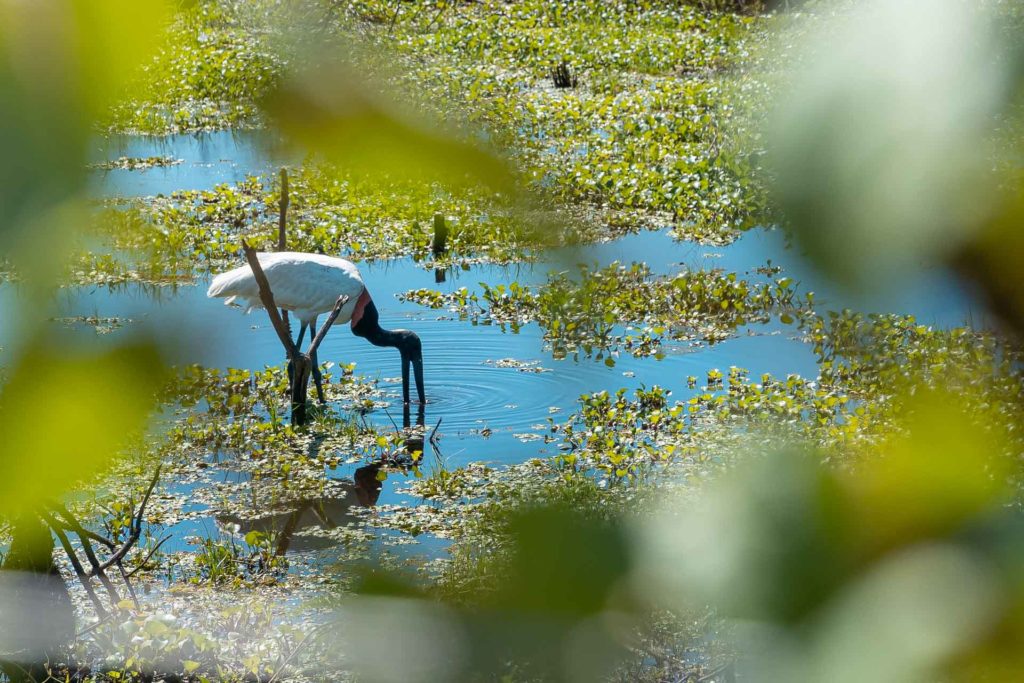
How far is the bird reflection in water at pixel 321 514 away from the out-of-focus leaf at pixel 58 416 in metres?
3.62

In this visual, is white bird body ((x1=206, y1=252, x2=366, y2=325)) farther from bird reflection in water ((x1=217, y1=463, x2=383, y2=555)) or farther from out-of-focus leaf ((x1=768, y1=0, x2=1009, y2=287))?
out-of-focus leaf ((x1=768, y1=0, x2=1009, y2=287))

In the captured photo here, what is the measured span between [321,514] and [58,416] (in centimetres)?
420

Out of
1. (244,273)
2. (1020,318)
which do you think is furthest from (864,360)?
(244,273)

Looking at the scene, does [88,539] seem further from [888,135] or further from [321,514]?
[888,135]

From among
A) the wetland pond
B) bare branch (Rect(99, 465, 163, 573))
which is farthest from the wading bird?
bare branch (Rect(99, 465, 163, 573))

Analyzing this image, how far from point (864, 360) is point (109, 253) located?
0.81 ft

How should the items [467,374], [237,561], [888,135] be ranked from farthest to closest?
[467,374]
[237,561]
[888,135]

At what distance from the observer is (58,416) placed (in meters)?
0.37

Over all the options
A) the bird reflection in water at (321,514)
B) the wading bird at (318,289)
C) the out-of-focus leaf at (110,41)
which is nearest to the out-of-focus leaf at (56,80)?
the out-of-focus leaf at (110,41)

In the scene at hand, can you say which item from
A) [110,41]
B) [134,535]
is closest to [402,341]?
[134,535]

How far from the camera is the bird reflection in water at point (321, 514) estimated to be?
13.8 ft

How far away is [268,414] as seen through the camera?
5293mm

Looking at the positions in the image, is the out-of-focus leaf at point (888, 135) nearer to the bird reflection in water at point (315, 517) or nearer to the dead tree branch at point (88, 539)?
the dead tree branch at point (88, 539)

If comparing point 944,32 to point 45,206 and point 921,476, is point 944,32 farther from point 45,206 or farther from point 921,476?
point 45,206
